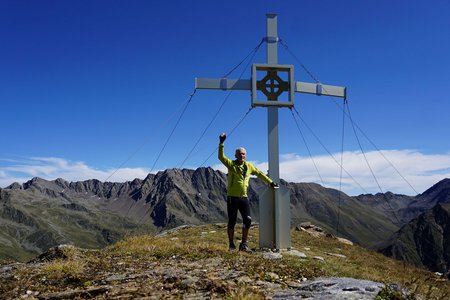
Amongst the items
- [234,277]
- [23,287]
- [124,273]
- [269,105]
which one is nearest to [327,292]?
[234,277]

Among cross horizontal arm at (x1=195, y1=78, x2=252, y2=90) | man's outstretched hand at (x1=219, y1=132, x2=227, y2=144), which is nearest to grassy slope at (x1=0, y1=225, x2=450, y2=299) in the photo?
man's outstretched hand at (x1=219, y1=132, x2=227, y2=144)

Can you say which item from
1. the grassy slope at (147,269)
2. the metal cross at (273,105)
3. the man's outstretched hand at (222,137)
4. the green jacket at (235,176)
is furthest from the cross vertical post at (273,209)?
the grassy slope at (147,269)

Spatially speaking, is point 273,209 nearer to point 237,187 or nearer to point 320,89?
point 237,187

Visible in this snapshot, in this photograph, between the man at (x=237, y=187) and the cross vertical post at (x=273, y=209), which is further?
the cross vertical post at (x=273, y=209)

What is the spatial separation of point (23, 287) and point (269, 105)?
10.2m

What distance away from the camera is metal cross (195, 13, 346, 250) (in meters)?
15.1

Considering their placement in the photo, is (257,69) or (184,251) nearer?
(184,251)

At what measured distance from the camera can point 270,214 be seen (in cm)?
1517

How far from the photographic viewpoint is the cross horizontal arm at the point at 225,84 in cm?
1553

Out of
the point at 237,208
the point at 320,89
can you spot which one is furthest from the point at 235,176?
the point at 320,89

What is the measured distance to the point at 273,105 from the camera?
15.4m

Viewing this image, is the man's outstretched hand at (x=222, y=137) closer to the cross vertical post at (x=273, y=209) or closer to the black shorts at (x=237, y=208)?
the black shorts at (x=237, y=208)

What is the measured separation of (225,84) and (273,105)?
1.96 m

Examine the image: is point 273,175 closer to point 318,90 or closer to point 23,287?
point 318,90
